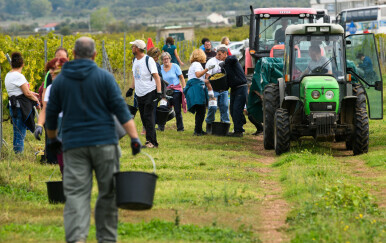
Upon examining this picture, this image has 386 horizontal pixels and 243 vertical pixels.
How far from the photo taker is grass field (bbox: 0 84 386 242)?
7.69 meters

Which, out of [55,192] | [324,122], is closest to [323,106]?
[324,122]

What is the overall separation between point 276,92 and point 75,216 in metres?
8.24

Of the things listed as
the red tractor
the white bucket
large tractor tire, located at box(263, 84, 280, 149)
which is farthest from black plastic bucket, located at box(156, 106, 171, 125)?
the red tractor

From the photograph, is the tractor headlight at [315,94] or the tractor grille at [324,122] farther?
the tractor headlight at [315,94]

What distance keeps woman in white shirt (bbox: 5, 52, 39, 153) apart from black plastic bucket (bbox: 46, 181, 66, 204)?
406 centimetres

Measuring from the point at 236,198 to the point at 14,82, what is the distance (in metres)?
4.90

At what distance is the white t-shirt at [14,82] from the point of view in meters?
12.7

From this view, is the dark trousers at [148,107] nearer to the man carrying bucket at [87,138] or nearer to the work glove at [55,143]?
the work glove at [55,143]

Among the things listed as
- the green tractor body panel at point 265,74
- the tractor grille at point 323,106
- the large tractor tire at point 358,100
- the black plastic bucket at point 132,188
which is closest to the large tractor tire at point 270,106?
the tractor grille at point 323,106

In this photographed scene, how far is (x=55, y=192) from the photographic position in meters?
9.08

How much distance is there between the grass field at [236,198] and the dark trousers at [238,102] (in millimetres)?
2024

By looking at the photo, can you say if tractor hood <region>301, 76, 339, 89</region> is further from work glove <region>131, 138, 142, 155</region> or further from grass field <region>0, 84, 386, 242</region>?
work glove <region>131, 138, 142, 155</region>

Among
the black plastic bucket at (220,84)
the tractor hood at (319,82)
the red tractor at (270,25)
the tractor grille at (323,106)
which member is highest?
the red tractor at (270,25)

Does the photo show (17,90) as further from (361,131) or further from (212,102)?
(361,131)
